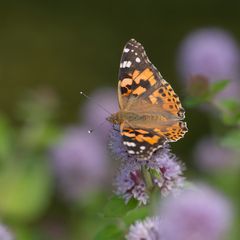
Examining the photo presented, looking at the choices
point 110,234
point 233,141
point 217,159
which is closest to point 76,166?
point 217,159

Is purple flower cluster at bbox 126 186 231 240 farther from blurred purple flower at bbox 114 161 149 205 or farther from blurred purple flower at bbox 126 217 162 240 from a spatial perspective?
blurred purple flower at bbox 114 161 149 205

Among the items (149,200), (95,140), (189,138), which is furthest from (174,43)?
(149,200)

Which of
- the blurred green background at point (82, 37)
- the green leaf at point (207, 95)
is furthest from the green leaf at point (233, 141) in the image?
the blurred green background at point (82, 37)

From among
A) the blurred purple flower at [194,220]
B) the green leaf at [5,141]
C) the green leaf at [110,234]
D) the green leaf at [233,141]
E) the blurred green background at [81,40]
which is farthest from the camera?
the blurred green background at [81,40]

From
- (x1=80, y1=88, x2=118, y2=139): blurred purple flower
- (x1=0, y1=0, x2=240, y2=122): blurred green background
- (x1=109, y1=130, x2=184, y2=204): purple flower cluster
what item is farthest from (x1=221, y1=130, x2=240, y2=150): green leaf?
(x1=0, y1=0, x2=240, y2=122): blurred green background

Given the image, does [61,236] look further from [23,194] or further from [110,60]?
[110,60]

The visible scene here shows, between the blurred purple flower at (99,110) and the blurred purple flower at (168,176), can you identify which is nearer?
the blurred purple flower at (168,176)

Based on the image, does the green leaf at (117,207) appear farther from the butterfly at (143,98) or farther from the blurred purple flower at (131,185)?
the butterfly at (143,98)

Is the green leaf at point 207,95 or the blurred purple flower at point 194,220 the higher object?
the green leaf at point 207,95
